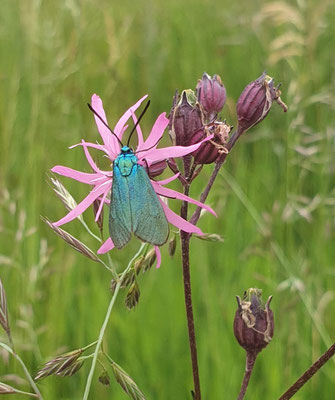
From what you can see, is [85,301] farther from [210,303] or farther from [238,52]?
[238,52]

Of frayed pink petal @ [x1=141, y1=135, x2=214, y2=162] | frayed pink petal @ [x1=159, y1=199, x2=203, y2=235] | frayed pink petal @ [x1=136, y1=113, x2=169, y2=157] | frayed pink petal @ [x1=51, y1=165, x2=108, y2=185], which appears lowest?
frayed pink petal @ [x1=159, y1=199, x2=203, y2=235]

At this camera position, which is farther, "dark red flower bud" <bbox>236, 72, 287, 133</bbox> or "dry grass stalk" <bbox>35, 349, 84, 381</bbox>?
"dark red flower bud" <bbox>236, 72, 287, 133</bbox>

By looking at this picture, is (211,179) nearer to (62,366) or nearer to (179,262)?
(62,366)

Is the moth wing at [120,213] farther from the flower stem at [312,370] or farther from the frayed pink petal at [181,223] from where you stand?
the flower stem at [312,370]

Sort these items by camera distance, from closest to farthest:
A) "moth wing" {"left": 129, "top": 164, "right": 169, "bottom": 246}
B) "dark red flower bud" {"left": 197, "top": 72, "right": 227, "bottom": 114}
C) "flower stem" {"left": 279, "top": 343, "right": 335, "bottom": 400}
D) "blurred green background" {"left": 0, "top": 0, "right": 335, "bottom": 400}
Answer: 1. "moth wing" {"left": 129, "top": 164, "right": 169, "bottom": 246}
2. "flower stem" {"left": 279, "top": 343, "right": 335, "bottom": 400}
3. "dark red flower bud" {"left": 197, "top": 72, "right": 227, "bottom": 114}
4. "blurred green background" {"left": 0, "top": 0, "right": 335, "bottom": 400}

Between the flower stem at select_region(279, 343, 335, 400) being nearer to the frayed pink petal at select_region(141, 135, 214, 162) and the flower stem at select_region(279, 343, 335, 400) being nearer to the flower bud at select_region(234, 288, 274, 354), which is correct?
the flower bud at select_region(234, 288, 274, 354)

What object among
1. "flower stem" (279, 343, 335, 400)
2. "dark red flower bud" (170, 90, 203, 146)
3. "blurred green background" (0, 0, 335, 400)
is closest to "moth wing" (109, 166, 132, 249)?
"dark red flower bud" (170, 90, 203, 146)

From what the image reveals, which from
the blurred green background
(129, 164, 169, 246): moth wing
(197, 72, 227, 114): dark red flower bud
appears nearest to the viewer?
(129, 164, 169, 246): moth wing
